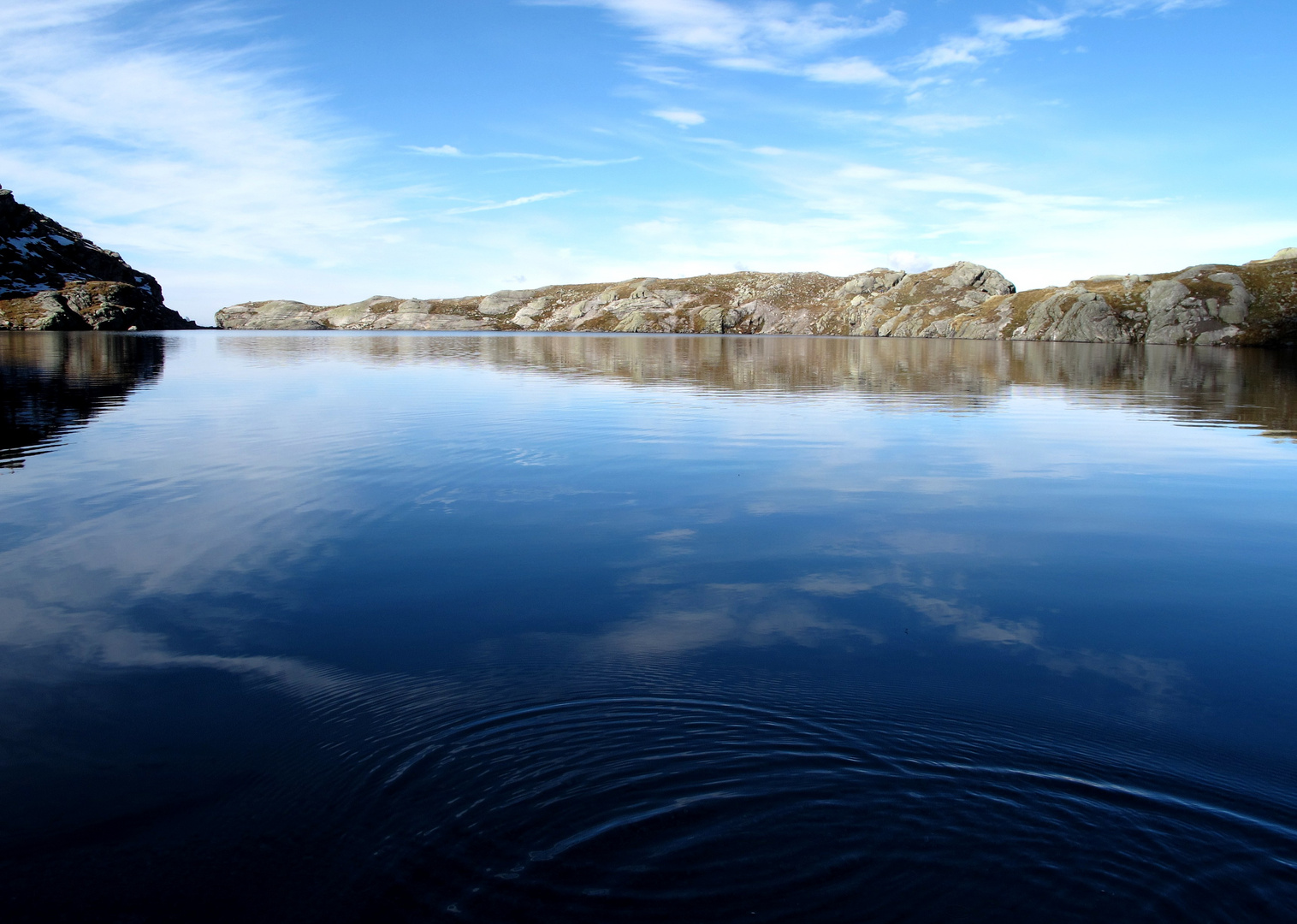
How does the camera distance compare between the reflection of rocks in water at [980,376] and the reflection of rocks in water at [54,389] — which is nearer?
the reflection of rocks in water at [54,389]

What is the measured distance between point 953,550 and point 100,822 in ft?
35.8

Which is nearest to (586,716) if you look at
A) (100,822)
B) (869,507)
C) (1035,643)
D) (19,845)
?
(100,822)

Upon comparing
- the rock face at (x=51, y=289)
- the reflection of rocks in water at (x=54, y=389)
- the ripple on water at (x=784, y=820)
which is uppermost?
the rock face at (x=51, y=289)

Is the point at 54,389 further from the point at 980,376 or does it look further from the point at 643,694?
the point at 980,376

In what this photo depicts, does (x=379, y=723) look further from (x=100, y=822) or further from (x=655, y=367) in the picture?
(x=655, y=367)

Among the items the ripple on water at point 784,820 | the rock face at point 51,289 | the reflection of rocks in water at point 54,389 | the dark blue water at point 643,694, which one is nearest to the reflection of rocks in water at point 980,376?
the reflection of rocks in water at point 54,389

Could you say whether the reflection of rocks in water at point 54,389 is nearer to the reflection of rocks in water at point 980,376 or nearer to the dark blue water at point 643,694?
the dark blue water at point 643,694

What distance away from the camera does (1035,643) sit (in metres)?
8.53

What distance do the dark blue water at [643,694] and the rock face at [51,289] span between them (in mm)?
170357

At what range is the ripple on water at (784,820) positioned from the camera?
4.67 metres

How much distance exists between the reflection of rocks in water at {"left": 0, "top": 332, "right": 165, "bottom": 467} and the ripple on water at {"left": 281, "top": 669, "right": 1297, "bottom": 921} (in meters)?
18.0

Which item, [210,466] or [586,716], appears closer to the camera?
[586,716]

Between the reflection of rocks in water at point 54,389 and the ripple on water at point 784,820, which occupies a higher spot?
the reflection of rocks in water at point 54,389

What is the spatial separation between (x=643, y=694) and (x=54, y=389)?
39.3 m
